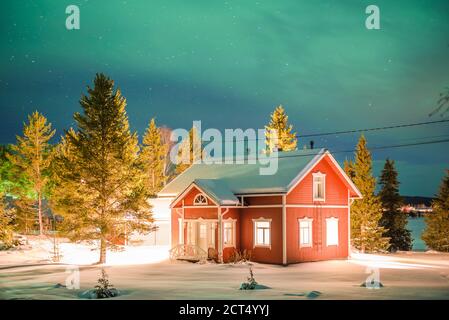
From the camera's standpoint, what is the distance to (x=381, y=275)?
26000 mm

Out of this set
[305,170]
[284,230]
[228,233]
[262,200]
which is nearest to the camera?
[284,230]

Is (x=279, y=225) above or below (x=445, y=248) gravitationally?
above

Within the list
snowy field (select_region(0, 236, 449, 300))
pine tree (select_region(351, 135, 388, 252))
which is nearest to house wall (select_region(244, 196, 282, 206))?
snowy field (select_region(0, 236, 449, 300))

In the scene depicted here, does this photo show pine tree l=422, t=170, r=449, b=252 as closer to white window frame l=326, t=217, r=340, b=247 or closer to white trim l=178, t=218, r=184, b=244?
white window frame l=326, t=217, r=340, b=247

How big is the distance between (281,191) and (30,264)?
16.1 meters

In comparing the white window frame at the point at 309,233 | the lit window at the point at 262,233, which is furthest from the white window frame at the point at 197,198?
the white window frame at the point at 309,233

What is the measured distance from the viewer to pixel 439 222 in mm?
59125

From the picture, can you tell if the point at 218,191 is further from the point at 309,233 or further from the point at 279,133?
the point at 279,133

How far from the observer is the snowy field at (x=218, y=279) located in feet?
63.5

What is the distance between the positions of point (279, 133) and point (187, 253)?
3177 cm

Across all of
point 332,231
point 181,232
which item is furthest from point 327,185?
point 181,232
